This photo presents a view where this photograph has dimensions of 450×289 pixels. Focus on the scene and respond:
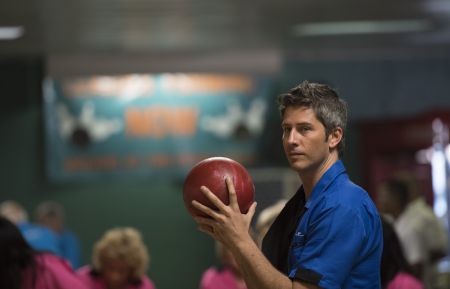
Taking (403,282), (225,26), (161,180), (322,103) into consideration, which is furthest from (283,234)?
(161,180)

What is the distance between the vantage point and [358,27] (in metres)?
11.4

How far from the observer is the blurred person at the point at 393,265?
17.9 feet

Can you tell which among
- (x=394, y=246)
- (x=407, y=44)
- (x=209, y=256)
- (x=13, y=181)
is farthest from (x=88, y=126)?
(x=394, y=246)

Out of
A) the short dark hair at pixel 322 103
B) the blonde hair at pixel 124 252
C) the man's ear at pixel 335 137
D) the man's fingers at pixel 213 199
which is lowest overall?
the blonde hair at pixel 124 252

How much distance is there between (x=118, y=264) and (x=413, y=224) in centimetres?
368

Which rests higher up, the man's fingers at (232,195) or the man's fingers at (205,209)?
the man's fingers at (232,195)

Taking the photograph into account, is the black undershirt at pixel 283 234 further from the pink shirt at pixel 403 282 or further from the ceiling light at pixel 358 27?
the ceiling light at pixel 358 27

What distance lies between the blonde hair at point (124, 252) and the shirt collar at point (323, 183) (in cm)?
345

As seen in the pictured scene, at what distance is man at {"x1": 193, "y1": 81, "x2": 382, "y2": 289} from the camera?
308cm

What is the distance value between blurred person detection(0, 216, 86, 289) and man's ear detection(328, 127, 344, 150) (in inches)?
82.3

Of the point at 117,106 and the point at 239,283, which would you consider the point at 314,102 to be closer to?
the point at 239,283

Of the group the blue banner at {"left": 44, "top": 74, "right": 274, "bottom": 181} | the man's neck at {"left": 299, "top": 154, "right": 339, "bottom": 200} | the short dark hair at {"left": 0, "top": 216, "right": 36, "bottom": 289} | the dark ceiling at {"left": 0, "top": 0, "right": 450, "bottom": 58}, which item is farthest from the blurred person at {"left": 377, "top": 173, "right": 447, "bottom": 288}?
the man's neck at {"left": 299, "top": 154, "right": 339, "bottom": 200}

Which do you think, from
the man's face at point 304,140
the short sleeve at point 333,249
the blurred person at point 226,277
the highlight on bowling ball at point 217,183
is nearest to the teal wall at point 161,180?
the blurred person at point 226,277

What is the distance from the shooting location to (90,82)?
12570 millimetres
